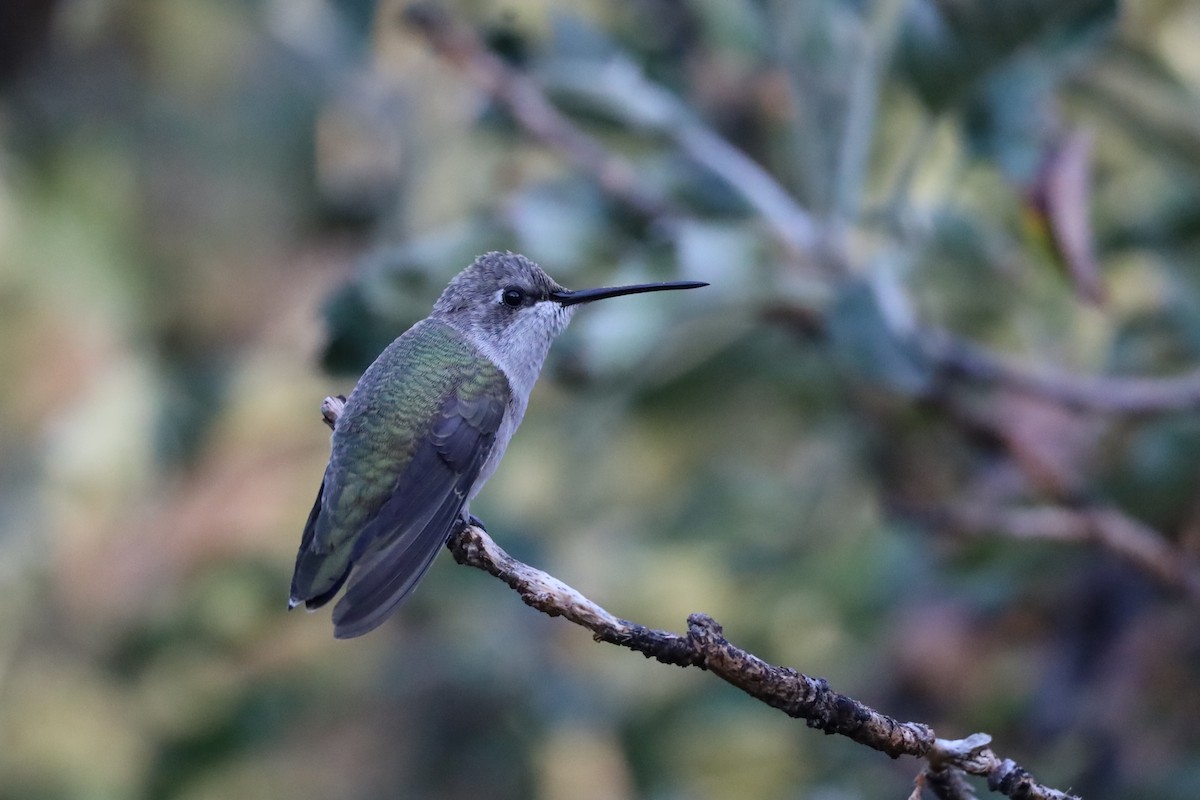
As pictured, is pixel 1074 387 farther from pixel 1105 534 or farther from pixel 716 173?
pixel 716 173

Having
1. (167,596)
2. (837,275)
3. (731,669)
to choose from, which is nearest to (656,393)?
(837,275)

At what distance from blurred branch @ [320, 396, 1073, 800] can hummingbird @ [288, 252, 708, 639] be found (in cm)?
32

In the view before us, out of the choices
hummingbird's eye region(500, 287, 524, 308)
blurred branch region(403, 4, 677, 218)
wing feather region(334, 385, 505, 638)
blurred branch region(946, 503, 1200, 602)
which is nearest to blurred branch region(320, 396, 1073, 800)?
wing feather region(334, 385, 505, 638)

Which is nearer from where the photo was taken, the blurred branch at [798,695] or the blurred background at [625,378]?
the blurred branch at [798,695]

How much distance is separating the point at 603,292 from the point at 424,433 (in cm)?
40

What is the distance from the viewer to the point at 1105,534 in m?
2.86

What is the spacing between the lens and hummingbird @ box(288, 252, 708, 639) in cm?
172

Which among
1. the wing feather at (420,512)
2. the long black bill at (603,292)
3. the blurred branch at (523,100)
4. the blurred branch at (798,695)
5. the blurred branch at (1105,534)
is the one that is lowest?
the blurred branch at (798,695)

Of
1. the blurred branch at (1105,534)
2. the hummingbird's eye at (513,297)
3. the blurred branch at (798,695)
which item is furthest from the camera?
the blurred branch at (1105,534)

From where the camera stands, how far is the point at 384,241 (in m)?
4.39

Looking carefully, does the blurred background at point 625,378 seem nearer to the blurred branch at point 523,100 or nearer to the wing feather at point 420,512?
the blurred branch at point 523,100

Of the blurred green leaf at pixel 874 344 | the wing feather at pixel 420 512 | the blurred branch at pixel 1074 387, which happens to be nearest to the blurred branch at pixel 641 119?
the blurred branch at pixel 1074 387

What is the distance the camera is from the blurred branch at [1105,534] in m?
2.88

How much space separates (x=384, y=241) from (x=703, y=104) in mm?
1084
